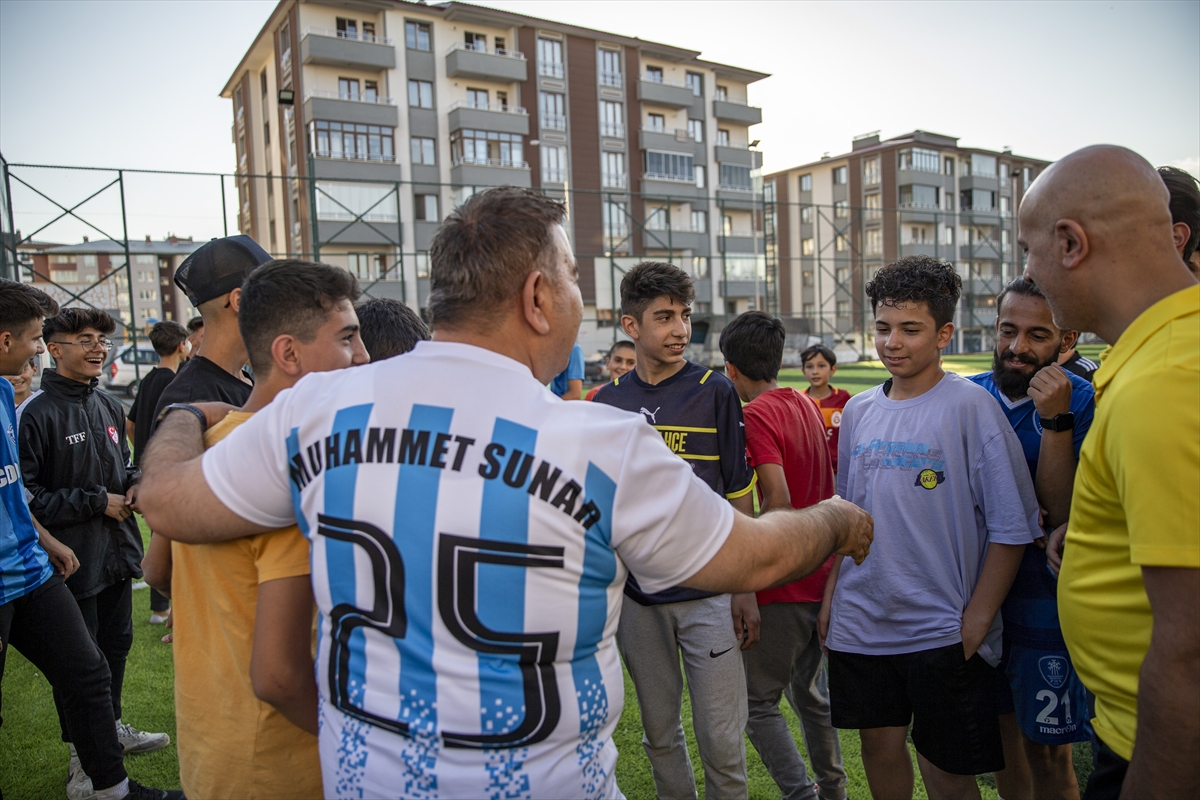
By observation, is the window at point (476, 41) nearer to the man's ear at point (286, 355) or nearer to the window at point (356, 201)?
the window at point (356, 201)

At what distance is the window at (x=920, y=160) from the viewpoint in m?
56.2

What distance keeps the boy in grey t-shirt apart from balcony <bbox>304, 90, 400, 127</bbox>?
36507mm

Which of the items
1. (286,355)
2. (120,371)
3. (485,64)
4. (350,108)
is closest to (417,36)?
(485,64)

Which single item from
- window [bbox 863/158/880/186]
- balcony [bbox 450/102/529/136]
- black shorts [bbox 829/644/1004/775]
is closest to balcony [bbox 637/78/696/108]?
balcony [bbox 450/102/529/136]

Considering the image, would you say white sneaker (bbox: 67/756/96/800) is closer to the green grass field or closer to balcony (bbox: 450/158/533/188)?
the green grass field

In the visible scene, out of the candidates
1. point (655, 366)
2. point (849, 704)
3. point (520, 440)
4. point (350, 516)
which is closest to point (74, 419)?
point (655, 366)

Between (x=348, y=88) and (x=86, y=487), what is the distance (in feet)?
121

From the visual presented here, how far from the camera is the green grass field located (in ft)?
11.1

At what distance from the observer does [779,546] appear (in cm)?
143

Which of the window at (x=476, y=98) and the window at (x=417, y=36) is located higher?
the window at (x=417, y=36)

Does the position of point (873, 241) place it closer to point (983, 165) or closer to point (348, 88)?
point (983, 165)

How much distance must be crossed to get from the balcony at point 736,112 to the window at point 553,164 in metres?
11.1

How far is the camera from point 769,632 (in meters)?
3.10

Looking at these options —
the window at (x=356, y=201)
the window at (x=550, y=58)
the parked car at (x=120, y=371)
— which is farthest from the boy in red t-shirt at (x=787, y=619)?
the window at (x=550, y=58)
